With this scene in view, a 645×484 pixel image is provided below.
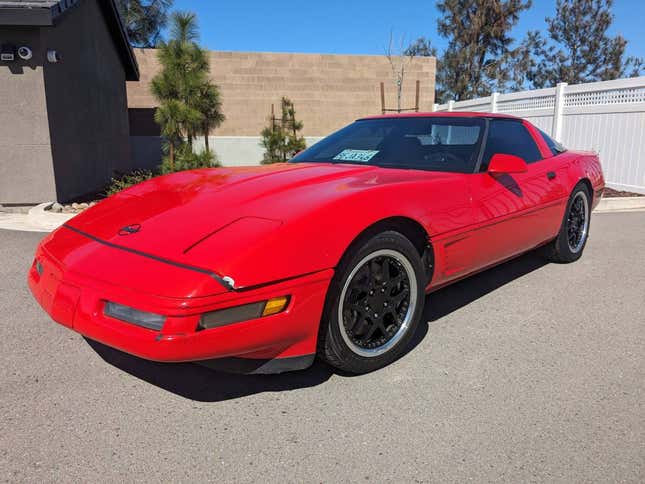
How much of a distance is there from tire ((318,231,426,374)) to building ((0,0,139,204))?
22.5 ft

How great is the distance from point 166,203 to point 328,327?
3.62ft

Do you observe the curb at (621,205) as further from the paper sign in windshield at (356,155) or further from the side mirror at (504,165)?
the paper sign in windshield at (356,155)

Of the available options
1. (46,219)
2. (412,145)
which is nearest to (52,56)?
(46,219)

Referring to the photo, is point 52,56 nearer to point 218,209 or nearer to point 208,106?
point 208,106

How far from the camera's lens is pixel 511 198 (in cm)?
343

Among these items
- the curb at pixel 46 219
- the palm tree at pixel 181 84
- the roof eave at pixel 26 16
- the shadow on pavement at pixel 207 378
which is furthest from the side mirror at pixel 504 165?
the palm tree at pixel 181 84

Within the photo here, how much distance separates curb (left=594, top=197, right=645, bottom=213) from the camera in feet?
26.3

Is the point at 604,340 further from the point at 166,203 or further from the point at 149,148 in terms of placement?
the point at 149,148

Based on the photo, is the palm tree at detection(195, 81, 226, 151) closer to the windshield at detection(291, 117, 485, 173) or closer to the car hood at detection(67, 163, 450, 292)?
the windshield at detection(291, 117, 485, 173)

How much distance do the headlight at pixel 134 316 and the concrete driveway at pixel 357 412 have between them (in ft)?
1.60

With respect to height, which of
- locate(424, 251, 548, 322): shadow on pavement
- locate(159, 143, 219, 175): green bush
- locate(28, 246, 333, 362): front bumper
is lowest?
locate(424, 251, 548, 322): shadow on pavement

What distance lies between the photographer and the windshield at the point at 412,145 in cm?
335

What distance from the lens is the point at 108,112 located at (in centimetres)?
1131

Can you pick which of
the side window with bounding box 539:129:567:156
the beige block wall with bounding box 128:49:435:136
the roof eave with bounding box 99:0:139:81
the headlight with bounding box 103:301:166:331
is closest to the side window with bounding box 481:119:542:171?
the side window with bounding box 539:129:567:156
